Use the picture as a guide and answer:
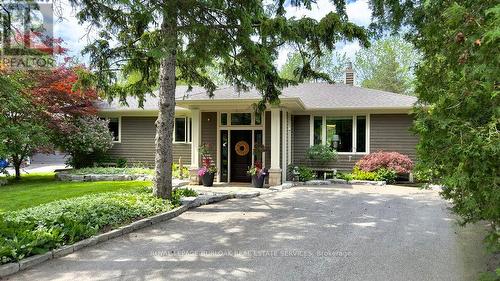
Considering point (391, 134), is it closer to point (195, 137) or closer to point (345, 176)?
point (345, 176)

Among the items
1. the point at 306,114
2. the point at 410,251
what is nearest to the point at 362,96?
the point at 306,114

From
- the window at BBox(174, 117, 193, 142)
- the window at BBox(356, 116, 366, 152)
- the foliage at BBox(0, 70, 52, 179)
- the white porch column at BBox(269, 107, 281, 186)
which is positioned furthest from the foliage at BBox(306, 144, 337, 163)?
the foliage at BBox(0, 70, 52, 179)

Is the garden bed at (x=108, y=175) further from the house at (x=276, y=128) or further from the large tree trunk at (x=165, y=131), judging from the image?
the large tree trunk at (x=165, y=131)

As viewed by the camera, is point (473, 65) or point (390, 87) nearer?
point (473, 65)

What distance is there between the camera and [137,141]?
56.7 ft

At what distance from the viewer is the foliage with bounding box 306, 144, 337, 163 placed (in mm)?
14930

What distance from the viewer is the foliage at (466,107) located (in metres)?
2.69

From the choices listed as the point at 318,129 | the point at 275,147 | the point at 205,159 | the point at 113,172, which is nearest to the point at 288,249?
the point at 275,147

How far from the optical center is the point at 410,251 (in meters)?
5.36

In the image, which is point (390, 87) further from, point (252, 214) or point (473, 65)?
point (473, 65)

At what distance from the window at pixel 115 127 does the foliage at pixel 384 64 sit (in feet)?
98.0

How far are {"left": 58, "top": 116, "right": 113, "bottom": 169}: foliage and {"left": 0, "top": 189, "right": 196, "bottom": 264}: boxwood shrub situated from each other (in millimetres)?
7797

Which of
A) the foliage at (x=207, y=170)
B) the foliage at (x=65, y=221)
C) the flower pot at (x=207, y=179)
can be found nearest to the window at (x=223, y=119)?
the foliage at (x=207, y=170)

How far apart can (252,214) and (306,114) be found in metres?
8.27
